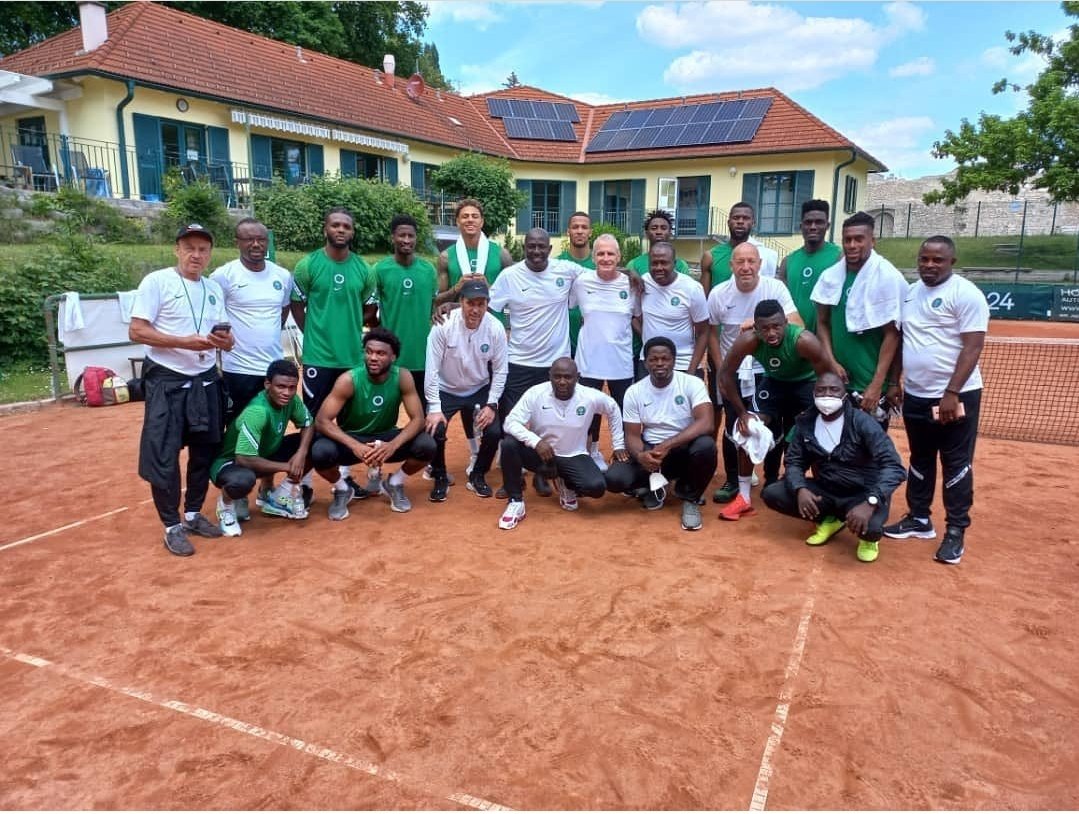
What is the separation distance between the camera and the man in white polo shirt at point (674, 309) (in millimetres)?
5953

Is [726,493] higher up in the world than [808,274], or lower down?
lower down

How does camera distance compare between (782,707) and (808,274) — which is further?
(808,274)

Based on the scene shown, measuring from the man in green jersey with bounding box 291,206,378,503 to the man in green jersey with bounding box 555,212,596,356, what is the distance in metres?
1.92

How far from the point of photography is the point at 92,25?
18656 mm

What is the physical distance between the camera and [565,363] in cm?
554

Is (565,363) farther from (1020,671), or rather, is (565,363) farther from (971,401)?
(1020,671)

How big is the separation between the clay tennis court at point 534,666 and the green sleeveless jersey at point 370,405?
746 mm

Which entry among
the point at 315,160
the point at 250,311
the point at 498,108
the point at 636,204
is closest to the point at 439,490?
the point at 250,311

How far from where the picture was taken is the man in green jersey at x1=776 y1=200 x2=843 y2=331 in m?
5.82

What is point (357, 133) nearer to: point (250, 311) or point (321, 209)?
point (321, 209)

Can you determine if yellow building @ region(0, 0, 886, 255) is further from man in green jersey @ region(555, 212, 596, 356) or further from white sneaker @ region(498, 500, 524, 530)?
white sneaker @ region(498, 500, 524, 530)

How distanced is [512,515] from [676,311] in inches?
83.7

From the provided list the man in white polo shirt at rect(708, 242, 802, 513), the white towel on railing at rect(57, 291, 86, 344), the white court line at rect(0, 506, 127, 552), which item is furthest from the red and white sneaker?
the white towel on railing at rect(57, 291, 86, 344)

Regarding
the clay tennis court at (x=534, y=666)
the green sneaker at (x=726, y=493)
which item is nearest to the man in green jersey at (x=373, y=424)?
the clay tennis court at (x=534, y=666)
